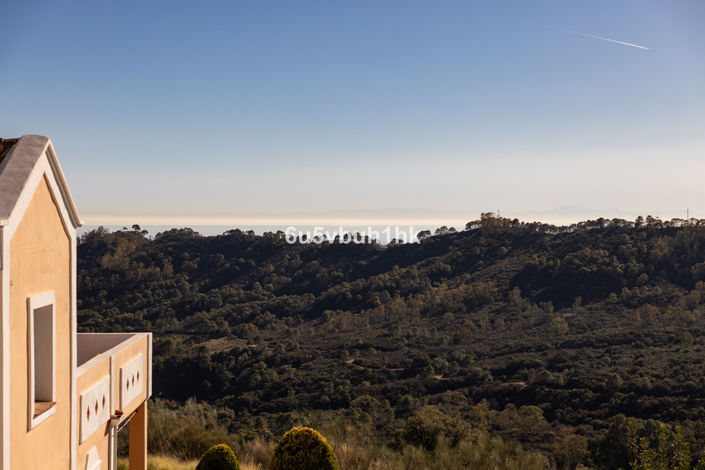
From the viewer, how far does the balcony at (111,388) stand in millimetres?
6832

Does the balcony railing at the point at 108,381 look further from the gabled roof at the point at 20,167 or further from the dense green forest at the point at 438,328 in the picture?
the dense green forest at the point at 438,328

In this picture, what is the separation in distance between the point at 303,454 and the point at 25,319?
740 cm

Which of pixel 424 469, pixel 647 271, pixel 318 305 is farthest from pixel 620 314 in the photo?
pixel 424 469

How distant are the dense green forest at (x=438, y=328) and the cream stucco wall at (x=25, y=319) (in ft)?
32.0

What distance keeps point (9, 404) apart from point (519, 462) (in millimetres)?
12309

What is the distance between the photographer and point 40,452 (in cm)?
522

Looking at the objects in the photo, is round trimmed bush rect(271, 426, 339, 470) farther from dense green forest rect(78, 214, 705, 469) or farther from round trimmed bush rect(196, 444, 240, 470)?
dense green forest rect(78, 214, 705, 469)

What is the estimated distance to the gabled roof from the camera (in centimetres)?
451

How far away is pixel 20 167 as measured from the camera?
4.85 m

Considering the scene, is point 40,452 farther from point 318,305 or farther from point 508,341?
point 318,305

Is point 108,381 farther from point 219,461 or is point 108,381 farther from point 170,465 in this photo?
point 170,465

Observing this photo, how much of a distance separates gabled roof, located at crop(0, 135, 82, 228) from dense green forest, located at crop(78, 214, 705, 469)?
10514 mm

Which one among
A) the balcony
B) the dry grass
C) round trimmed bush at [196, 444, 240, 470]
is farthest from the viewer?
the dry grass

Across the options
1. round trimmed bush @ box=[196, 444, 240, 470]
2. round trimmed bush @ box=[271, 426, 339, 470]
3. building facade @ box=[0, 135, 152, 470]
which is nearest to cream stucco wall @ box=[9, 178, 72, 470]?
building facade @ box=[0, 135, 152, 470]
